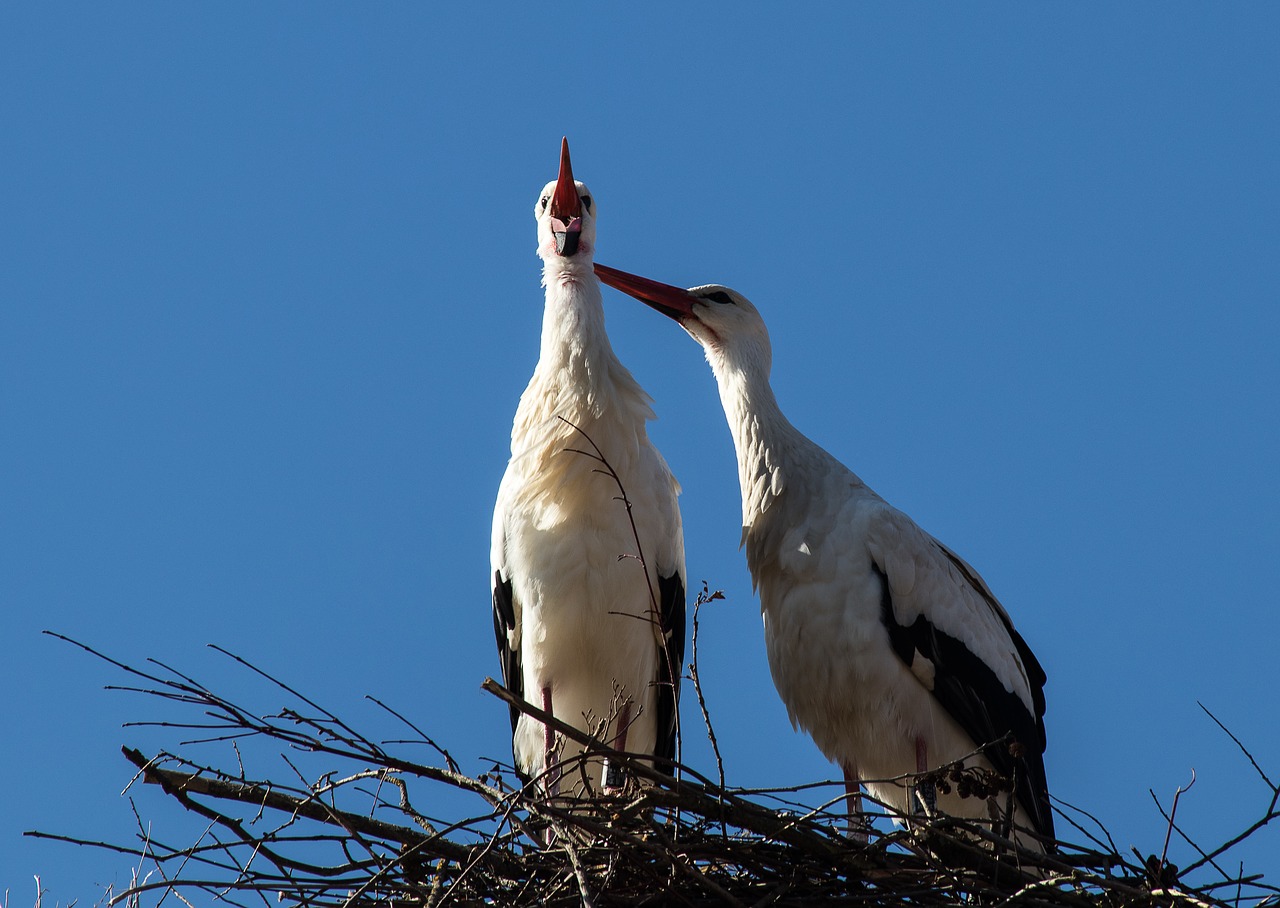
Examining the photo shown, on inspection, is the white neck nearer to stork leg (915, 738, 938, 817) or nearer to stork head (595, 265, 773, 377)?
stork head (595, 265, 773, 377)

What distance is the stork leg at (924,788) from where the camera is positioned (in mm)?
3701

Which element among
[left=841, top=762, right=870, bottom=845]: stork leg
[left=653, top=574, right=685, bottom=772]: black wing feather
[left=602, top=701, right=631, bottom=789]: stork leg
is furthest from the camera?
[left=653, top=574, right=685, bottom=772]: black wing feather

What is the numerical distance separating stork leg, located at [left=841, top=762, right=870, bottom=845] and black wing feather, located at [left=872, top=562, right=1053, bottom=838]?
1.06 ft

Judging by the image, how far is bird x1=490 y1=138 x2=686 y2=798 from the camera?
188 inches

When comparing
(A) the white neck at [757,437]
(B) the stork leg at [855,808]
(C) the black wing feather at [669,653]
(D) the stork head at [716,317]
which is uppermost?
(D) the stork head at [716,317]

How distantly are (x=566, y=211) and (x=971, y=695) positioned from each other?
1.90m

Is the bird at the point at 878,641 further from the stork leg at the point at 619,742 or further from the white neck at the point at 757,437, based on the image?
the stork leg at the point at 619,742

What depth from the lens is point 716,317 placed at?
543cm

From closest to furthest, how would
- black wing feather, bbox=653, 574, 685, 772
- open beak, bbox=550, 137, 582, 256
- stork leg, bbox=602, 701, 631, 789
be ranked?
stork leg, bbox=602, 701, 631, 789
black wing feather, bbox=653, 574, 685, 772
open beak, bbox=550, 137, 582, 256

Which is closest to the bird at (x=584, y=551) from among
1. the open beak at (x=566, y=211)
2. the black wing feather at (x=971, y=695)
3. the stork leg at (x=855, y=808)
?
the open beak at (x=566, y=211)

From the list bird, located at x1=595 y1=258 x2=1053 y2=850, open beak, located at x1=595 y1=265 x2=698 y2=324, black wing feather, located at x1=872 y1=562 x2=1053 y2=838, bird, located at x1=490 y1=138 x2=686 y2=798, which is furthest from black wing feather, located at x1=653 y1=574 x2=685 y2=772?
open beak, located at x1=595 y1=265 x2=698 y2=324

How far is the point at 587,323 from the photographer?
199 inches

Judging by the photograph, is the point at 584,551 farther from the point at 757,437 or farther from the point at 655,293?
the point at 655,293

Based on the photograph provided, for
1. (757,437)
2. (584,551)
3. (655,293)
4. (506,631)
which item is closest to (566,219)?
(655,293)
